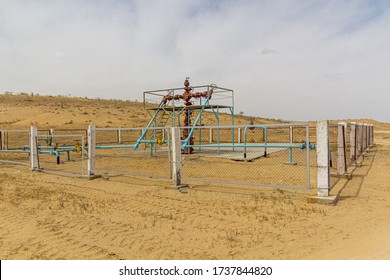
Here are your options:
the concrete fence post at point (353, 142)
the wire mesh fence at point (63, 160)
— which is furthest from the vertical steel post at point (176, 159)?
the concrete fence post at point (353, 142)

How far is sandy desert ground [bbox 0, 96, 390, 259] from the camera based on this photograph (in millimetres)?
5066

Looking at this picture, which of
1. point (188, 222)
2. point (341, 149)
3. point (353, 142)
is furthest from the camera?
point (353, 142)

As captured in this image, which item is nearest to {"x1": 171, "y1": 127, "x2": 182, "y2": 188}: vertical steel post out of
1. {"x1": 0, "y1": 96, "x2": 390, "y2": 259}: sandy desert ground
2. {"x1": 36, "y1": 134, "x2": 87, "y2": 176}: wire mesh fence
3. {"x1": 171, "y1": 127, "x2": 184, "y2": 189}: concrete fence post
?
{"x1": 171, "y1": 127, "x2": 184, "y2": 189}: concrete fence post

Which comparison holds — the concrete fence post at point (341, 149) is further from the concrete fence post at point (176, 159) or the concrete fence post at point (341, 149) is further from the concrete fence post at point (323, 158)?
the concrete fence post at point (176, 159)

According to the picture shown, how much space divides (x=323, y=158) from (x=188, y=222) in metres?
3.52

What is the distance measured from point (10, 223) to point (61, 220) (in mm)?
919

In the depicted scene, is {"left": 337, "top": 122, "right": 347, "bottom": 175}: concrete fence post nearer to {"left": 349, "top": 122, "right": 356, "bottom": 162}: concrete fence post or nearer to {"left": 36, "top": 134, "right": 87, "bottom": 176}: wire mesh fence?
{"left": 349, "top": 122, "right": 356, "bottom": 162}: concrete fence post

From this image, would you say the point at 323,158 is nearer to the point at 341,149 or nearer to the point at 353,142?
the point at 341,149

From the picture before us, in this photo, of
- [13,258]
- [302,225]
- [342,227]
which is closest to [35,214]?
[13,258]

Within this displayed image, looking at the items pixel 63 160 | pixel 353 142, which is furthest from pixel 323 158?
pixel 63 160

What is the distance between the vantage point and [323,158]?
310 inches

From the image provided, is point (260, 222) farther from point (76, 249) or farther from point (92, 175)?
point (92, 175)

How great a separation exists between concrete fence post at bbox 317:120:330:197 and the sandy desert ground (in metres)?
0.50

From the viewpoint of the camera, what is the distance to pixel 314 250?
5008 mm
